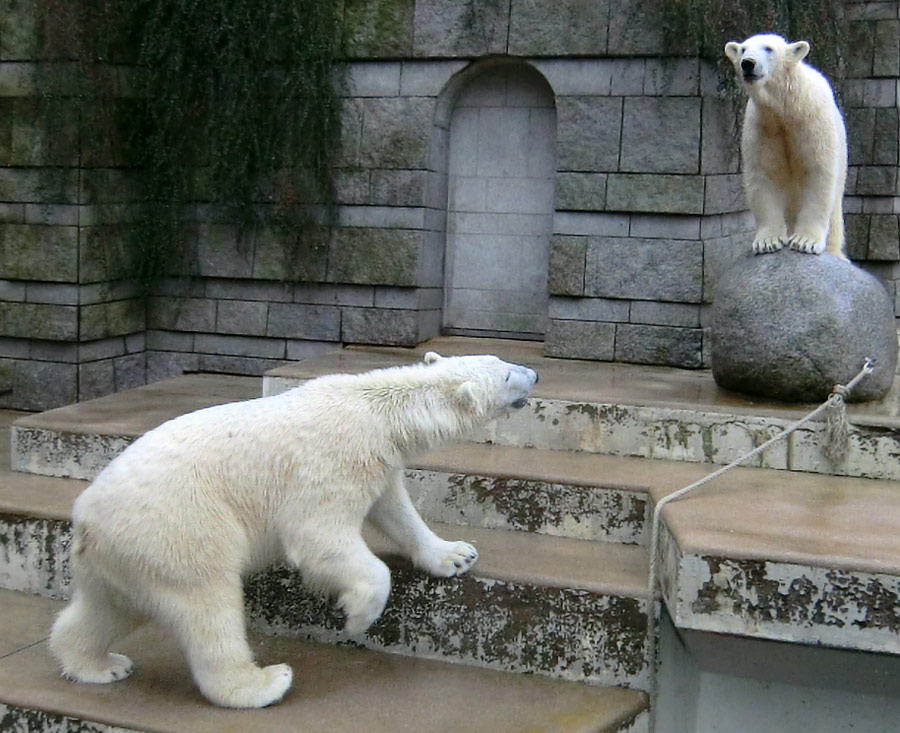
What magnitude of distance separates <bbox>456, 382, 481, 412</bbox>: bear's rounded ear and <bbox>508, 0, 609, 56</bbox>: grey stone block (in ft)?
11.2

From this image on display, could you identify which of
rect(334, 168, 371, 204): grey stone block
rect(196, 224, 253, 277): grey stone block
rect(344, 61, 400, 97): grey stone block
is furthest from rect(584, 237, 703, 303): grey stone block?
rect(196, 224, 253, 277): grey stone block

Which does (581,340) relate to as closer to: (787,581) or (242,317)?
(242,317)

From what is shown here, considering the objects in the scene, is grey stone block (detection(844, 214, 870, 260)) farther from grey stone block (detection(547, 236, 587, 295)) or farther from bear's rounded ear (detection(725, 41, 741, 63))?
bear's rounded ear (detection(725, 41, 741, 63))

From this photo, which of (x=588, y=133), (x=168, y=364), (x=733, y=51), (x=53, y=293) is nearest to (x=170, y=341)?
(x=168, y=364)

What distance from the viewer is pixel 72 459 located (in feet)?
16.0

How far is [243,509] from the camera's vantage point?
10.6 feet

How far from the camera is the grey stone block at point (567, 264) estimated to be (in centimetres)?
631

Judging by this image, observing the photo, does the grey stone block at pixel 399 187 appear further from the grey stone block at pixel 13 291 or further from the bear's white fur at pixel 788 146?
the grey stone block at pixel 13 291

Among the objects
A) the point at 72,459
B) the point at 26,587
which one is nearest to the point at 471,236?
→ the point at 72,459

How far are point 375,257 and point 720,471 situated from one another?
317 cm

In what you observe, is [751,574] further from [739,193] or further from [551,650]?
[739,193]

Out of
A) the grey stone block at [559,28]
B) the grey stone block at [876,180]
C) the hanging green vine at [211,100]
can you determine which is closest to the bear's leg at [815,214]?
the grey stone block at [559,28]

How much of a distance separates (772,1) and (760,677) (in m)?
4.12

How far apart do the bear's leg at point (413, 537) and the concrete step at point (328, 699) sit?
0.34 m
